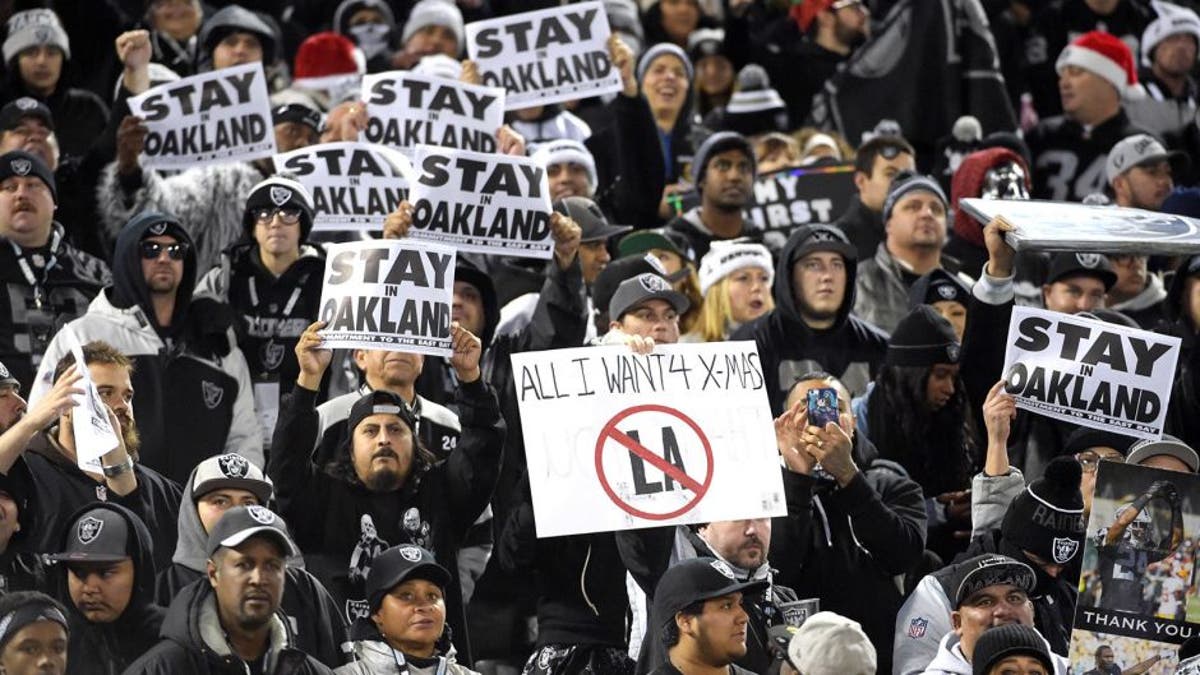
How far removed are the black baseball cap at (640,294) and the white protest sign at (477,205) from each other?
41.1 inches

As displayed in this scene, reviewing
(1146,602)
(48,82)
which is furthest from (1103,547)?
(48,82)

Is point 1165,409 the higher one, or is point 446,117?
point 446,117

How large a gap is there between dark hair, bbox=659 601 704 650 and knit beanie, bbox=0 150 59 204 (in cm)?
383

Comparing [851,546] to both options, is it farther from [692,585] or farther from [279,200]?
[279,200]

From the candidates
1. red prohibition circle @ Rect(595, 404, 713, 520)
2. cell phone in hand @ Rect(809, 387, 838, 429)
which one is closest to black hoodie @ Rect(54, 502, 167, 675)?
red prohibition circle @ Rect(595, 404, 713, 520)

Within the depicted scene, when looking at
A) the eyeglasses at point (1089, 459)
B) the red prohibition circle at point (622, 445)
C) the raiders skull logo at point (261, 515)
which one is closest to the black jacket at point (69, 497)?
the raiders skull logo at point (261, 515)

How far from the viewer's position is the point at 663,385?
1099cm

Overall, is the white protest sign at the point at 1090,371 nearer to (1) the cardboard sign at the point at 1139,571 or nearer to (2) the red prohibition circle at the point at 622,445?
(1) the cardboard sign at the point at 1139,571

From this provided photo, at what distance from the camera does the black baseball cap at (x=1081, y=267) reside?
13008mm

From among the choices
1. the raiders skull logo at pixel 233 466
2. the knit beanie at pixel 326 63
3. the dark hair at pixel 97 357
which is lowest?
the raiders skull logo at pixel 233 466

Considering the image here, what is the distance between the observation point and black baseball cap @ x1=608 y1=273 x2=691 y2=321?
11508mm

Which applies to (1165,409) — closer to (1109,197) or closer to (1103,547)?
(1103,547)

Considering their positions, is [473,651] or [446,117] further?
[446,117]

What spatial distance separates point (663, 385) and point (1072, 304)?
272 centimetres
